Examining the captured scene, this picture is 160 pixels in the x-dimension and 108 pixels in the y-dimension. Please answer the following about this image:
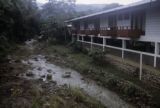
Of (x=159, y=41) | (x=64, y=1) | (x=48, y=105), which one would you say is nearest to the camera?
(x=48, y=105)

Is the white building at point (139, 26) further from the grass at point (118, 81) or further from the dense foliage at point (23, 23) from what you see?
the dense foliage at point (23, 23)

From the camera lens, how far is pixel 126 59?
1482 cm

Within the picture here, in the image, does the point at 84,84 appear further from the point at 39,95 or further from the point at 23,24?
the point at 23,24

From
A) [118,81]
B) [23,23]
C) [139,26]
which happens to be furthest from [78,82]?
[23,23]

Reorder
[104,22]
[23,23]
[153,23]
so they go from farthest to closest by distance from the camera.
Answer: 1. [23,23]
2. [104,22]
3. [153,23]

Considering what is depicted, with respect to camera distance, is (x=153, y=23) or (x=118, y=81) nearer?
(x=118, y=81)

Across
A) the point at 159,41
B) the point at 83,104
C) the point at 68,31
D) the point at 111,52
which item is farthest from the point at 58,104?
the point at 68,31

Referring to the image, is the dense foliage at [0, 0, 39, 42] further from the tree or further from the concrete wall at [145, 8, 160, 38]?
the concrete wall at [145, 8, 160, 38]

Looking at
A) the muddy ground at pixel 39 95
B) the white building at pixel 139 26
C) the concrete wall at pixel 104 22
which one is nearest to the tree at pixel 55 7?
the concrete wall at pixel 104 22

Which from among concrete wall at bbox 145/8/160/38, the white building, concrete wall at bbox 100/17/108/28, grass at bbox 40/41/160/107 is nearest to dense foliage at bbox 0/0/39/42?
concrete wall at bbox 100/17/108/28

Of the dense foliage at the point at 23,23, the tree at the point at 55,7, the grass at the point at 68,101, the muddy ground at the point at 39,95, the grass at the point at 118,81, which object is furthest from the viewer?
the tree at the point at 55,7

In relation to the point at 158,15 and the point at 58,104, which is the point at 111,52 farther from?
the point at 58,104

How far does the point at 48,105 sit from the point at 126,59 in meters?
7.57

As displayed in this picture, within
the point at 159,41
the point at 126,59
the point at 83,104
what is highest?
the point at 159,41
